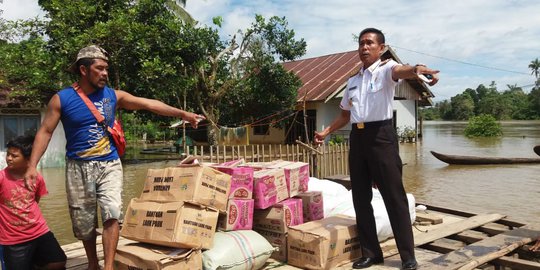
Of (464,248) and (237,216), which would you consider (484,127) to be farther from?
(237,216)

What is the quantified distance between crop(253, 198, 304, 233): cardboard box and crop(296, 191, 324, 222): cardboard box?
0.57ft

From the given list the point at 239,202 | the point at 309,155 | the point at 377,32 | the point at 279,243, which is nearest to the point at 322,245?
the point at 279,243

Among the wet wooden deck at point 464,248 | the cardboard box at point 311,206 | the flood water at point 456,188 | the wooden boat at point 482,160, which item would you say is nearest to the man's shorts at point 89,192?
the wet wooden deck at point 464,248

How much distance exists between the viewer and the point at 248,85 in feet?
56.3

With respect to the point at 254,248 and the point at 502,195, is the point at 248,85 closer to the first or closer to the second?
the point at 502,195

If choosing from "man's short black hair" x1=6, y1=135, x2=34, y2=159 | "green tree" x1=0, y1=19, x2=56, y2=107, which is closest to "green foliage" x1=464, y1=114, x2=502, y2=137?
"green tree" x1=0, y1=19, x2=56, y2=107

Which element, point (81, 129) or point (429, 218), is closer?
point (81, 129)

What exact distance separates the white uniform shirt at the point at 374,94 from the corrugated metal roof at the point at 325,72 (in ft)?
45.4

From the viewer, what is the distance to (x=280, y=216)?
3.62 m

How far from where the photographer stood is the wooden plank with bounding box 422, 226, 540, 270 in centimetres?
311

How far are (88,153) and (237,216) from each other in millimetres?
1216

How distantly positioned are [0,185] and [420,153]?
1832cm

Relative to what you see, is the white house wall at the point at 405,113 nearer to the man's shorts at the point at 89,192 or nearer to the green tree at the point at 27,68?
the green tree at the point at 27,68

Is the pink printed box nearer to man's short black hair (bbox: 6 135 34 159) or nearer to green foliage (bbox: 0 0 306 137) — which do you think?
man's short black hair (bbox: 6 135 34 159)
